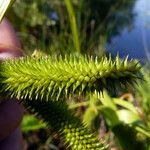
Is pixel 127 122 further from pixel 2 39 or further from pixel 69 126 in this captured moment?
pixel 69 126

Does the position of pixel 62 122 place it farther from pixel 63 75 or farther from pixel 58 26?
pixel 58 26

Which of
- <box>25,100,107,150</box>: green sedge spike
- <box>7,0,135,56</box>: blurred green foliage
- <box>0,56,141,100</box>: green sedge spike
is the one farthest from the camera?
<box>7,0,135,56</box>: blurred green foliage

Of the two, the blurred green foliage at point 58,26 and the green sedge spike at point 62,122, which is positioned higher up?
the blurred green foliage at point 58,26

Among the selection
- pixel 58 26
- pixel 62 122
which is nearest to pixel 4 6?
pixel 62 122

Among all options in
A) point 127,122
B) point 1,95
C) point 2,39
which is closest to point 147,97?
point 127,122

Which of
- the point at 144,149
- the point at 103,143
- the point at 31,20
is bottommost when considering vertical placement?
the point at 103,143

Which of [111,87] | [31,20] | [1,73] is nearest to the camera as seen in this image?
[111,87]

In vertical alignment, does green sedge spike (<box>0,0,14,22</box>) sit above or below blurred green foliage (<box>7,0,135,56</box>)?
below
